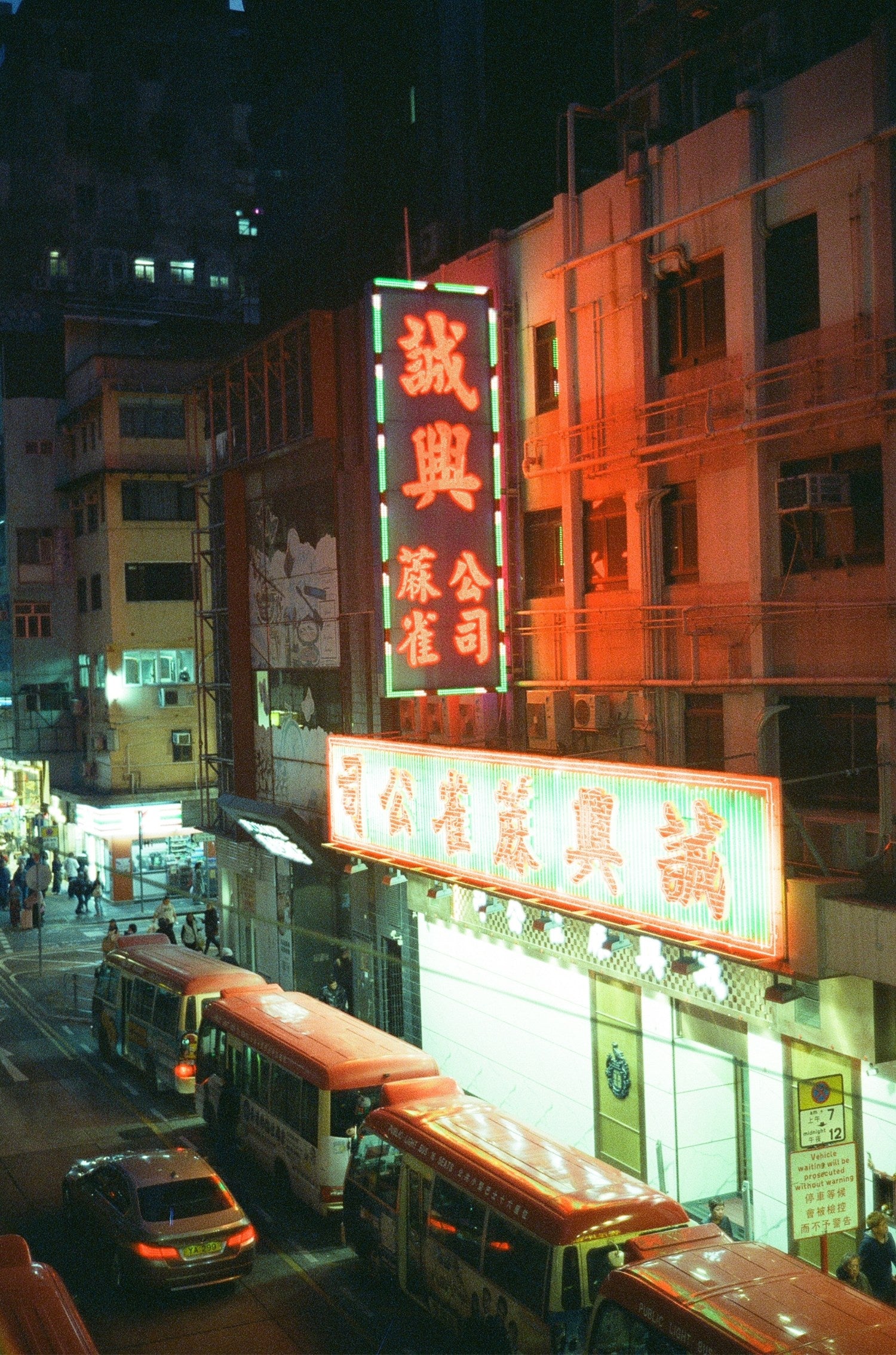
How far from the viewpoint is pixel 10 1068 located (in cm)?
2627

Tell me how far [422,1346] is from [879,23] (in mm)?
15982

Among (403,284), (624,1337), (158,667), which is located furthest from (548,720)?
(158,667)

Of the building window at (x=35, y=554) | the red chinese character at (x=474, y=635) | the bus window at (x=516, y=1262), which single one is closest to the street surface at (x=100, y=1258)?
the bus window at (x=516, y=1262)

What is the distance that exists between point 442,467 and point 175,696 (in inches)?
1143

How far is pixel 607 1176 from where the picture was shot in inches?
539

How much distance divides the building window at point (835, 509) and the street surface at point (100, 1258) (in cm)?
1043

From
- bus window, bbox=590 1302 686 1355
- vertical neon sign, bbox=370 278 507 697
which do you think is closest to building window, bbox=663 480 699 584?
vertical neon sign, bbox=370 278 507 697

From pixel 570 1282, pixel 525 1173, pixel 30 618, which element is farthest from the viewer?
pixel 30 618

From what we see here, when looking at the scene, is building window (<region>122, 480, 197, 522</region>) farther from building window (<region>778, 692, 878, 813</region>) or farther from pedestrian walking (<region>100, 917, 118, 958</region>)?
building window (<region>778, 692, 878, 813</region>)

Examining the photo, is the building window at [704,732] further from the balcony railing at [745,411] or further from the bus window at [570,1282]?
the bus window at [570,1282]

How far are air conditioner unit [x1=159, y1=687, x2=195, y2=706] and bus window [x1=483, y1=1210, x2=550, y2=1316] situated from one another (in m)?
34.7

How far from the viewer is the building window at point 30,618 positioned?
50656mm

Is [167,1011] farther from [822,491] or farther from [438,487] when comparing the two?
[822,491]

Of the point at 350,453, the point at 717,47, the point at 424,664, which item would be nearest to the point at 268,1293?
the point at 424,664
